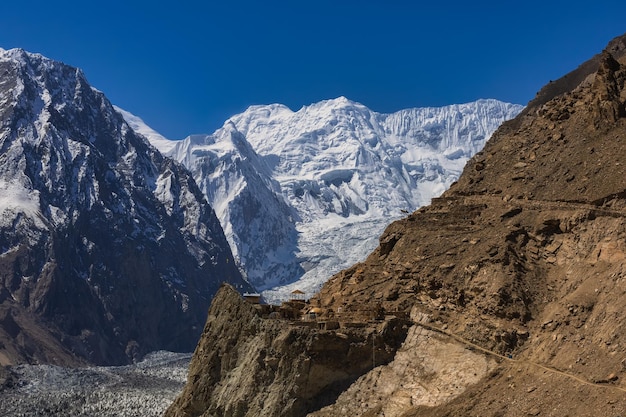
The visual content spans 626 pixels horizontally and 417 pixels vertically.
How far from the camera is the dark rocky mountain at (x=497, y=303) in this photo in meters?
44.5

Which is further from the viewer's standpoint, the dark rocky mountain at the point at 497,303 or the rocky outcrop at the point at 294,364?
the rocky outcrop at the point at 294,364

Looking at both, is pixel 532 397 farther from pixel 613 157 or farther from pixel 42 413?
pixel 42 413

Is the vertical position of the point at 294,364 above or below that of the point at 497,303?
above

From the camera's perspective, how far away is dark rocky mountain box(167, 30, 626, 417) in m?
44.5

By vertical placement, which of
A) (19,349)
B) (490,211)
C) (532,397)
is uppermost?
(19,349)

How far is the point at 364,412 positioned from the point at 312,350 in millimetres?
4155

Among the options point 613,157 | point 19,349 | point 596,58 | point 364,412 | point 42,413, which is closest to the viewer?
point 364,412

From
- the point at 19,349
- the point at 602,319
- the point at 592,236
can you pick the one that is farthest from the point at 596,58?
the point at 19,349

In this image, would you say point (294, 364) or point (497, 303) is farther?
point (497, 303)

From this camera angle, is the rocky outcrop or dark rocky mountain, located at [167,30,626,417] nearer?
dark rocky mountain, located at [167,30,626,417]

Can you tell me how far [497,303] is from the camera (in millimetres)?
50188

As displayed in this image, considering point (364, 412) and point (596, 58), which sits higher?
point (596, 58)

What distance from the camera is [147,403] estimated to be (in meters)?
144

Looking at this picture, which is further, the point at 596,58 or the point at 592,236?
the point at 596,58
